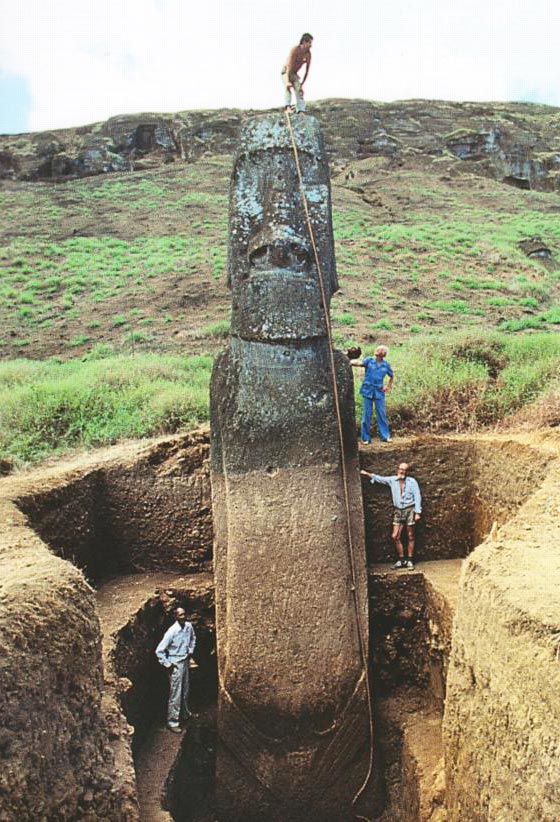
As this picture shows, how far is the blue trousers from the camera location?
798cm

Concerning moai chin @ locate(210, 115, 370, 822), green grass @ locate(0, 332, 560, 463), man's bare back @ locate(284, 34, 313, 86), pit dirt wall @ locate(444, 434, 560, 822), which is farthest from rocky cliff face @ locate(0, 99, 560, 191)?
pit dirt wall @ locate(444, 434, 560, 822)

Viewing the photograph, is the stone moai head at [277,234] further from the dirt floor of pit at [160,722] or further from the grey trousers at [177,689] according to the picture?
the grey trousers at [177,689]

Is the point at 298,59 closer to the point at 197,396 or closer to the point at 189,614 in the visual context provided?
the point at 197,396

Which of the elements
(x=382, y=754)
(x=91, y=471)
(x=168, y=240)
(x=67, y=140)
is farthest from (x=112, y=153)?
(x=382, y=754)

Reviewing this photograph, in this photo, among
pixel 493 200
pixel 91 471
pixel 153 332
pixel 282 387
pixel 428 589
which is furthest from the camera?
pixel 493 200

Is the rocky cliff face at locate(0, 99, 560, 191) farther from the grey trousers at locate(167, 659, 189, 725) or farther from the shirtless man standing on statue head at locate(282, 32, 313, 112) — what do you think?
the grey trousers at locate(167, 659, 189, 725)

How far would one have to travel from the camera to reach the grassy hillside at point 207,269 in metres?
14.1

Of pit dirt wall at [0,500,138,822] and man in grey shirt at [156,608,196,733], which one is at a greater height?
pit dirt wall at [0,500,138,822]

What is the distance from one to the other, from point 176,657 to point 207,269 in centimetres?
1592

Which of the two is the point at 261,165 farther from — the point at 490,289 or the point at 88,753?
the point at 490,289

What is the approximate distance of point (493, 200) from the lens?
3055cm

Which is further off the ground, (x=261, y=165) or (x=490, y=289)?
(x=261, y=165)

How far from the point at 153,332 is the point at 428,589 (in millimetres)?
11181

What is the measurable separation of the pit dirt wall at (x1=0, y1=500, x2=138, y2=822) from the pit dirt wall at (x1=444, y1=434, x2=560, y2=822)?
6.41 ft
